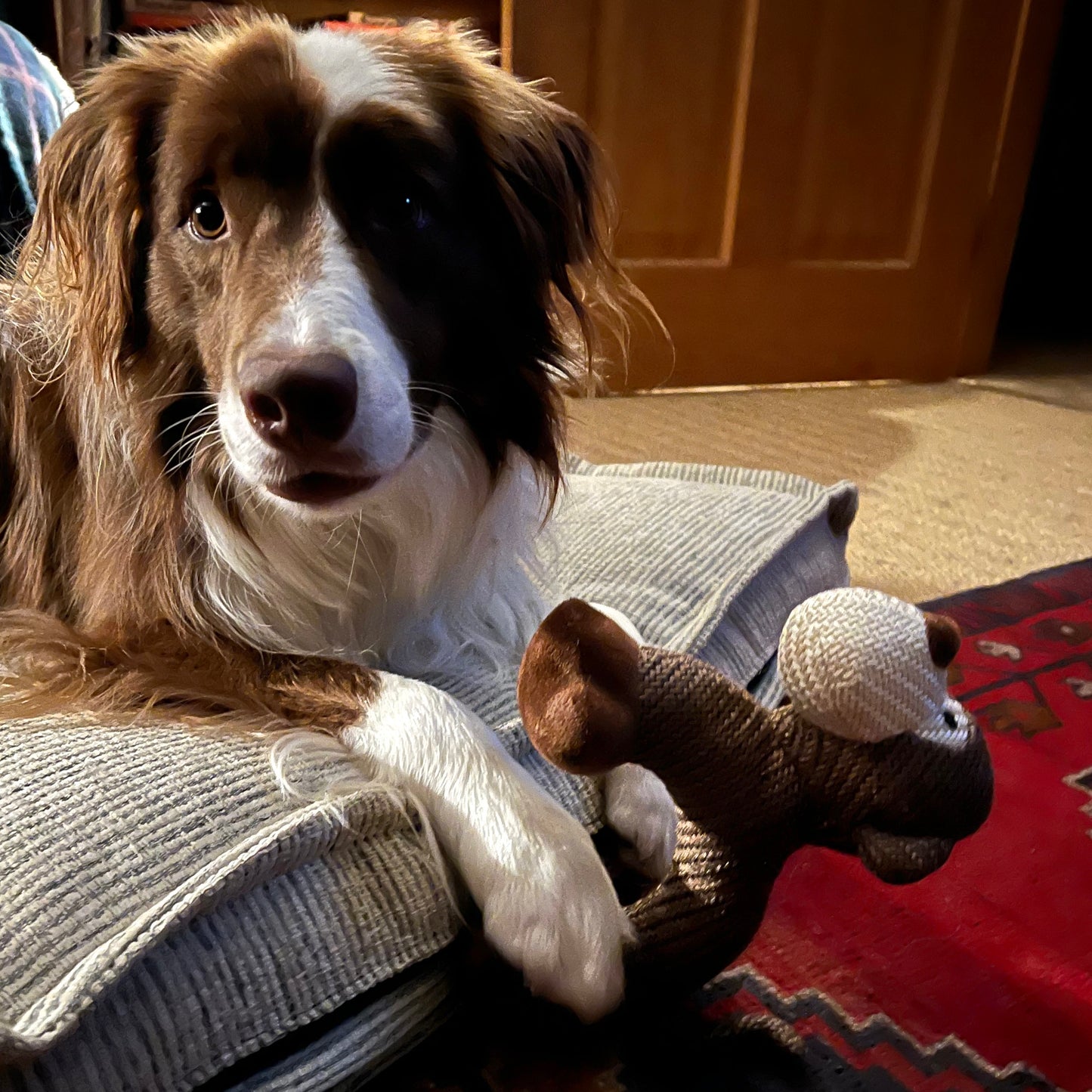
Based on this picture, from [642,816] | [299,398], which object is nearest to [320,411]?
[299,398]

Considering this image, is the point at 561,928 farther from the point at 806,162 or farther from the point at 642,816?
the point at 806,162

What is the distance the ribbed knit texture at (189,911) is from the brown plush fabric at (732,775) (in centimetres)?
22

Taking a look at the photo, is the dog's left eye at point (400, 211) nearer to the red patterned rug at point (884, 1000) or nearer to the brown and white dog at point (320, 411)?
the brown and white dog at point (320, 411)

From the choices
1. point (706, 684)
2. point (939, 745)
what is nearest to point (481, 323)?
point (706, 684)

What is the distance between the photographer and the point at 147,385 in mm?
1160

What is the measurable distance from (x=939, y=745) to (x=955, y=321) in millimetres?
3160

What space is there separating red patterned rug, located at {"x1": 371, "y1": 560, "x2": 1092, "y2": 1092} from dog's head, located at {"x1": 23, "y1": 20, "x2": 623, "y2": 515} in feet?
1.78

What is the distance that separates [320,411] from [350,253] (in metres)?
0.20

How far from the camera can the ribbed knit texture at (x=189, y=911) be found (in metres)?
0.75

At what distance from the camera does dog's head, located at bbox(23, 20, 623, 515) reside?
3.18ft

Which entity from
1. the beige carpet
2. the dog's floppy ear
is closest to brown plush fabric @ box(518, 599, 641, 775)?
the dog's floppy ear

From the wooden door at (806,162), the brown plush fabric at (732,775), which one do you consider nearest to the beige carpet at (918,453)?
the wooden door at (806,162)

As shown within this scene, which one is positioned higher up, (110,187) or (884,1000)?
(110,187)

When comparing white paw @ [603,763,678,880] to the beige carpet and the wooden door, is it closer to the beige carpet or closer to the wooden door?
the beige carpet
